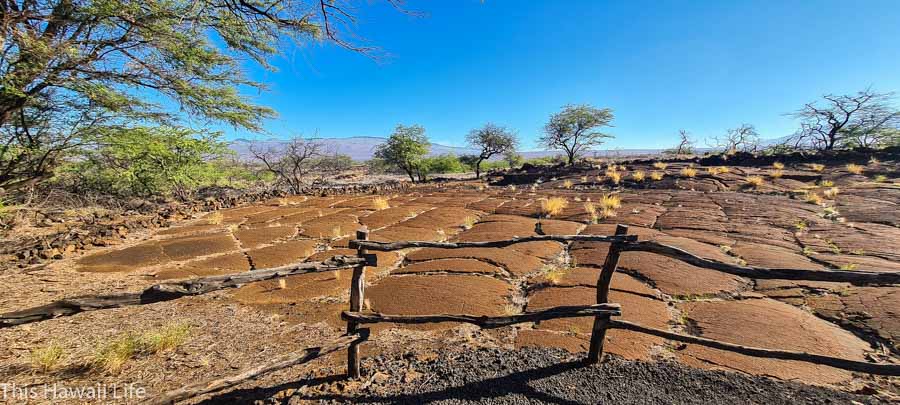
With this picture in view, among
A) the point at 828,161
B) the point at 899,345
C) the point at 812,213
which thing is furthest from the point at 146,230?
the point at 828,161

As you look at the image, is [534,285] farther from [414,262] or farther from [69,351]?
[69,351]

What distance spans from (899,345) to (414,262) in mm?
4747

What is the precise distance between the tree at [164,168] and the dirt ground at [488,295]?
4497 millimetres

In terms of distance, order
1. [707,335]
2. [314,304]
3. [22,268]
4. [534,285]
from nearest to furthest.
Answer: [707,335], [314,304], [534,285], [22,268]

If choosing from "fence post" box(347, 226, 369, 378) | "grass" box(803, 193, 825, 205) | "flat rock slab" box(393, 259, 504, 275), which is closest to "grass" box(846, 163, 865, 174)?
"grass" box(803, 193, 825, 205)

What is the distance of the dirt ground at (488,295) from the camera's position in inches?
99.8

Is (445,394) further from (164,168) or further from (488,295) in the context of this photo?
(164,168)

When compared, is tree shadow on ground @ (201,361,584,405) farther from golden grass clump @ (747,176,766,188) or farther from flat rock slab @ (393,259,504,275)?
golden grass clump @ (747,176,766,188)

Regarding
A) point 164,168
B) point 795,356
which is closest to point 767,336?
point 795,356

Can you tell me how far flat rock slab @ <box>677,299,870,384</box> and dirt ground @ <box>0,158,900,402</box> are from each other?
14 mm

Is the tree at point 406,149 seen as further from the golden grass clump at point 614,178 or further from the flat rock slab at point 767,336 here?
the flat rock slab at point 767,336

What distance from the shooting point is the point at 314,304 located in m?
3.62

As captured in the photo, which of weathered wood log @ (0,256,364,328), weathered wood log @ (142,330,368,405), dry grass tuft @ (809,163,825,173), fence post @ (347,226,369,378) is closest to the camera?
weathered wood log @ (0,256,364,328)

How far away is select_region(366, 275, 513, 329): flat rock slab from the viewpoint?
3.33 m
